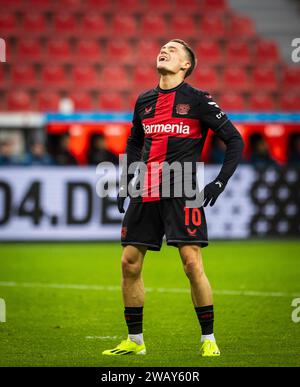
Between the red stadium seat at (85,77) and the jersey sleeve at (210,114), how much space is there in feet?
54.5

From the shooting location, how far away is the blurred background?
15977mm

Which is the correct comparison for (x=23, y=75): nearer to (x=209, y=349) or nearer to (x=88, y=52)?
(x=88, y=52)

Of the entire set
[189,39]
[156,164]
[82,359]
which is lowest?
[82,359]

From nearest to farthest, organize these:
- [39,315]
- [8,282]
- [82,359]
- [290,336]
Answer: [82,359] < [290,336] < [39,315] < [8,282]

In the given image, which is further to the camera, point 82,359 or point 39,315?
point 39,315

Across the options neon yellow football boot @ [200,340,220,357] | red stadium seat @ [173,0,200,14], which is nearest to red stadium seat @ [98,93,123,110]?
red stadium seat @ [173,0,200,14]

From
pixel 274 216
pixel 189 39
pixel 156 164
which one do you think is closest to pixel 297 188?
pixel 274 216

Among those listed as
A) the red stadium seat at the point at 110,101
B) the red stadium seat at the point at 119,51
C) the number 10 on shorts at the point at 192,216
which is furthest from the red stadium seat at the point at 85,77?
the number 10 on shorts at the point at 192,216

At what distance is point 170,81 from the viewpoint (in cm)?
651

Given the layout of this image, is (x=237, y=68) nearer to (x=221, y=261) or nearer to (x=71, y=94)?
(x=71, y=94)

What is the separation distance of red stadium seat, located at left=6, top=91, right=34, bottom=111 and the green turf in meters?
7.43

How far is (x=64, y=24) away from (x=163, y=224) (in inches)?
714

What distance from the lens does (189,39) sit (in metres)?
24.0

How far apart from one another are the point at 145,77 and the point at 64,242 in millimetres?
7739
